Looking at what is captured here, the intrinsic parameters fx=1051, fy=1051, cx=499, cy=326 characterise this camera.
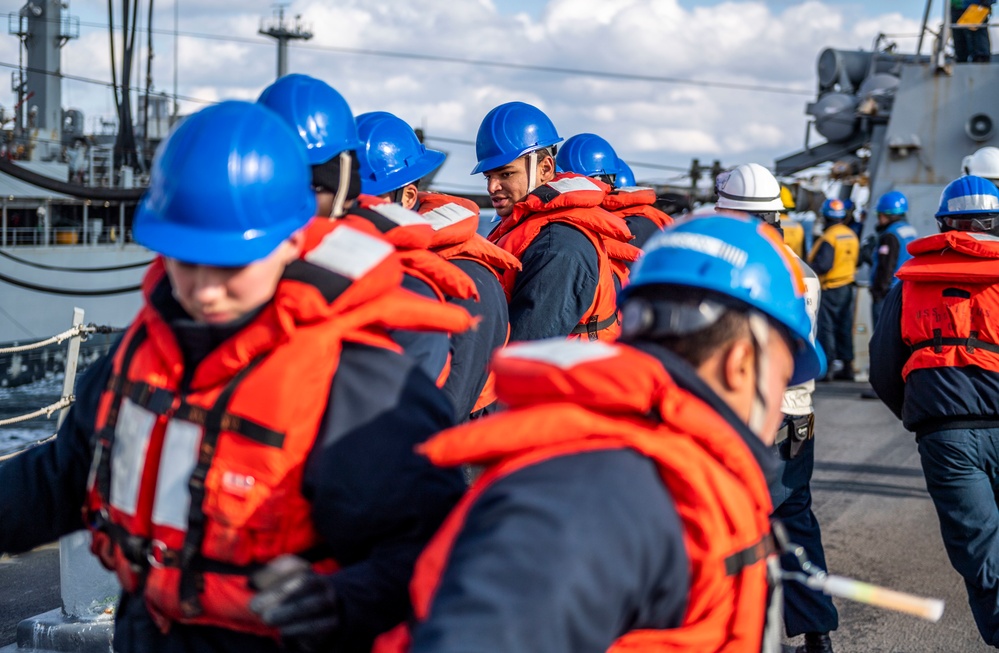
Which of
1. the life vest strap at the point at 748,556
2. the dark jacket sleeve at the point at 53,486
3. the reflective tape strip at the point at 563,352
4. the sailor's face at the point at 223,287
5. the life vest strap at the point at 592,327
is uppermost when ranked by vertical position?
the sailor's face at the point at 223,287

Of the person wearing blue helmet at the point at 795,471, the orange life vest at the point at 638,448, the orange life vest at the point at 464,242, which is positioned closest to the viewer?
the orange life vest at the point at 638,448

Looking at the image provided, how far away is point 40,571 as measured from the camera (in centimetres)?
Result: 566

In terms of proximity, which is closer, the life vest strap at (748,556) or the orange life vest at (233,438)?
the life vest strap at (748,556)

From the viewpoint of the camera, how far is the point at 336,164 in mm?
2518

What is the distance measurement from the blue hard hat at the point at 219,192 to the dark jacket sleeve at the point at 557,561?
2.04 ft

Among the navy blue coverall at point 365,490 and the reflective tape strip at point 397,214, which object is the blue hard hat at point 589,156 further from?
the navy blue coverall at point 365,490

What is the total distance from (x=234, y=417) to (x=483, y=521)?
21.8 inches

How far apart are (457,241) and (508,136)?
1.48 meters

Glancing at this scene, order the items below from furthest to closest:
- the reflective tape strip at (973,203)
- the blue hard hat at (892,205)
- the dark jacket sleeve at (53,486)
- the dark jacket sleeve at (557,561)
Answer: the blue hard hat at (892,205) < the reflective tape strip at (973,203) < the dark jacket sleeve at (53,486) < the dark jacket sleeve at (557,561)

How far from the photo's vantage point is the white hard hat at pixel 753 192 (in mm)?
4758

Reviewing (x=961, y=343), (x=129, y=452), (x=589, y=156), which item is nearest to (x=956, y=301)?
(x=961, y=343)

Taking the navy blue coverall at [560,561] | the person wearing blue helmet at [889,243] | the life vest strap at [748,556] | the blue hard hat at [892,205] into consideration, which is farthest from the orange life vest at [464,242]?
the blue hard hat at [892,205]

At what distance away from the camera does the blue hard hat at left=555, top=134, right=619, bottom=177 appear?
7.47 m

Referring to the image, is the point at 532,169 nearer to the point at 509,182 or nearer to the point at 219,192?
the point at 509,182
